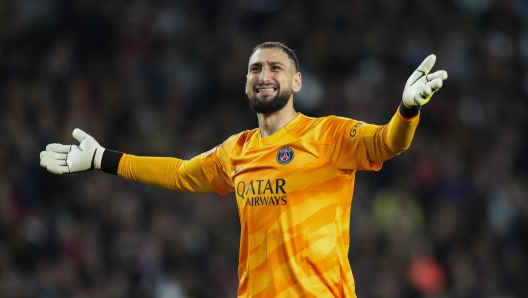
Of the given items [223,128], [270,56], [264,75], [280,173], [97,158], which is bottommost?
[280,173]

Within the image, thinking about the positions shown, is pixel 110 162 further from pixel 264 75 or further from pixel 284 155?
pixel 284 155

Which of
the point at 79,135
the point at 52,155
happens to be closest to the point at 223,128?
the point at 79,135

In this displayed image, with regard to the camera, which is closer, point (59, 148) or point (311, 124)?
point (311, 124)

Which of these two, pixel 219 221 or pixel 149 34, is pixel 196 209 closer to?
pixel 219 221

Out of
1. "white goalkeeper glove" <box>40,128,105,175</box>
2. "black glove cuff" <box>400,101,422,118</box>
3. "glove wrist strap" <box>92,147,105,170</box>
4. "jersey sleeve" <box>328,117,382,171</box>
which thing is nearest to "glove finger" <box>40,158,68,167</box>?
"white goalkeeper glove" <box>40,128,105,175</box>

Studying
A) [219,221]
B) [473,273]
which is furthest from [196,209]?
[473,273]

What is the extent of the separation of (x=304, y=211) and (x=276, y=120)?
0.68 metres

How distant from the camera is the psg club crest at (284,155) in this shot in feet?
17.3

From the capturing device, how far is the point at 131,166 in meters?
5.98

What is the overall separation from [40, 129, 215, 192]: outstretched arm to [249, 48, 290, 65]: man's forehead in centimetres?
78

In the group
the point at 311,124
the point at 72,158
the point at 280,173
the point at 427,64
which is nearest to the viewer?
the point at 427,64

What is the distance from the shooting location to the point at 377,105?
38.5 ft

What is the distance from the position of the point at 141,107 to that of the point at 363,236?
128 inches

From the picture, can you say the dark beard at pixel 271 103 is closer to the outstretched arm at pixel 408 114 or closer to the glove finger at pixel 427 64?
the outstretched arm at pixel 408 114
